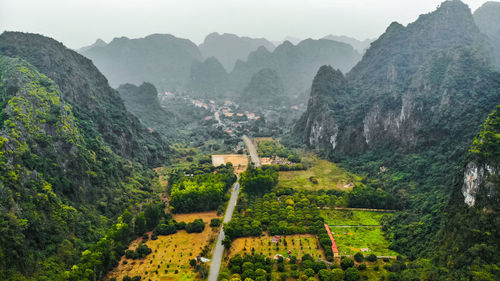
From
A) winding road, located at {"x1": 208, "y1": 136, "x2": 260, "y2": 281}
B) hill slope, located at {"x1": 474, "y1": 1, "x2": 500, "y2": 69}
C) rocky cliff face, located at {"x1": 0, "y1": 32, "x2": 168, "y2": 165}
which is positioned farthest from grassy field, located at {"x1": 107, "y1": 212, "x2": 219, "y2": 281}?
hill slope, located at {"x1": 474, "y1": 1, "x2": 500, "y2": 69}

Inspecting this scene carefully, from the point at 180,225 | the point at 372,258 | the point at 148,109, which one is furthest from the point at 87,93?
the point at 372,258

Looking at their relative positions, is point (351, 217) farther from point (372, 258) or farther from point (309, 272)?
point (309, 272)

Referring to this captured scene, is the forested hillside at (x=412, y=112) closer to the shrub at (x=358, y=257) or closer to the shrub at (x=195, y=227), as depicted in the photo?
the shrub at (x=358, y=257)

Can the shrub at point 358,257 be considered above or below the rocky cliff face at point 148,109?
below


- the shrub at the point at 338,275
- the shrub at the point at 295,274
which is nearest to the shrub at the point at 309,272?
the shrub at the point at 295,274

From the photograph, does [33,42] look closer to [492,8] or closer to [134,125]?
[134,125]

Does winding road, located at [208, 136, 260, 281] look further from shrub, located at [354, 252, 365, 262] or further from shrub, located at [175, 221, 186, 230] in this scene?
shrub, located at [354, 252, 365, 262]
